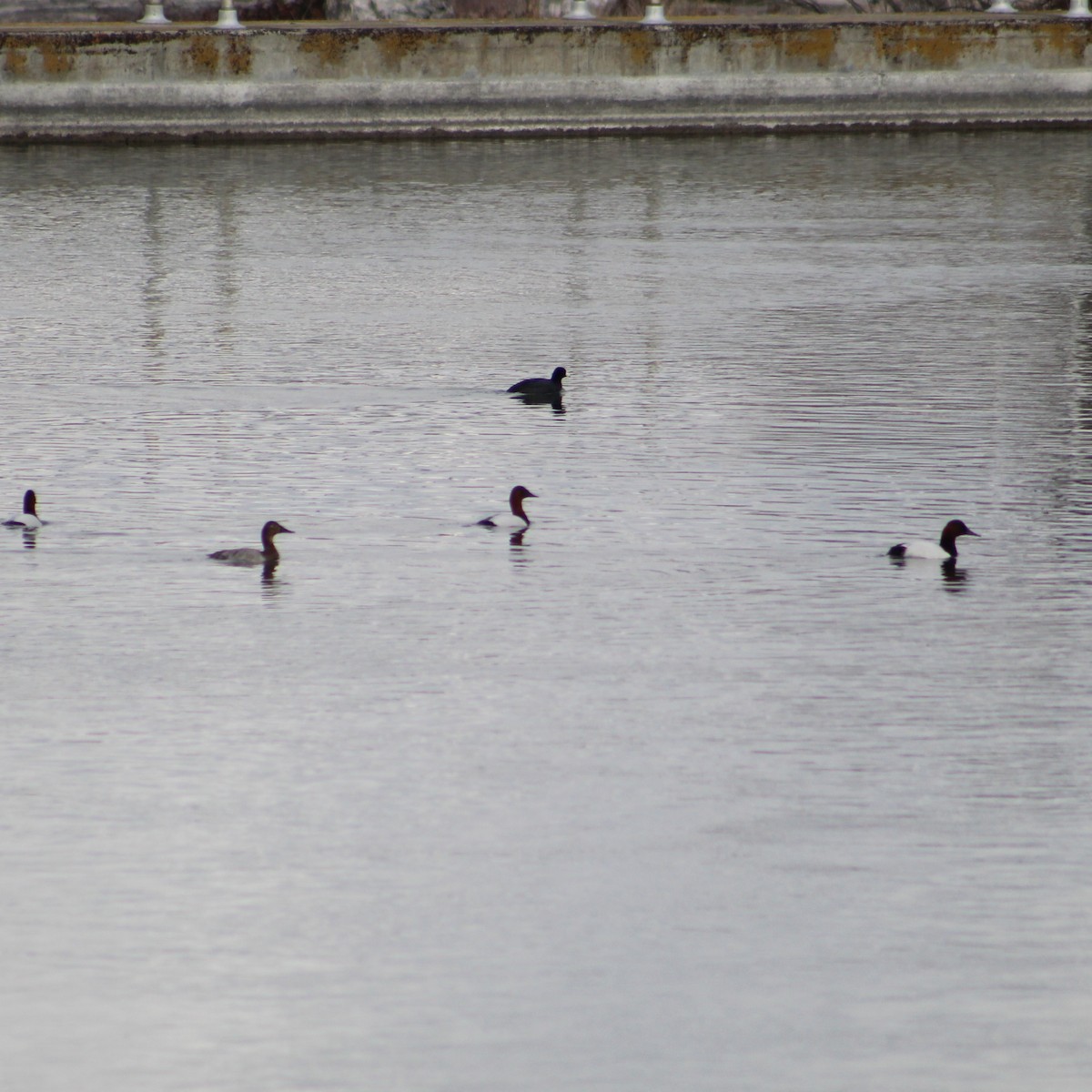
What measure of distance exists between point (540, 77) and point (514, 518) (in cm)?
3013

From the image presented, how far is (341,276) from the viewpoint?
27.5 meters

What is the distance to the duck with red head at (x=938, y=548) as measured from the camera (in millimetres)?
14242

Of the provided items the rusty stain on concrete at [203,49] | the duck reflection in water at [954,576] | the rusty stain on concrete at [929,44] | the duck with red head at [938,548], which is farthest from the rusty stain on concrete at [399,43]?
the duck reflection in water at [954,576]

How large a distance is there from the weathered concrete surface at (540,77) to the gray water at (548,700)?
1788 centimetres

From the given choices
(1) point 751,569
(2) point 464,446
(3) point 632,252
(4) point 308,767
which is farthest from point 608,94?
(4) point 308,767

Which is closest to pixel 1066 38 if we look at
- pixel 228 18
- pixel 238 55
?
pixel 238 55

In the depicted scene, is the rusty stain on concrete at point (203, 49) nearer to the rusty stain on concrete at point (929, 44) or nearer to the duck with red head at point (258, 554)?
the rusty stain on concrete at point (929, 44)

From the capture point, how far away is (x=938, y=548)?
14336mm

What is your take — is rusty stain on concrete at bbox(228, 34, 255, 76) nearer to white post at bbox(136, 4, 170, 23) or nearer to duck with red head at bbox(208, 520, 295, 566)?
white post at bbox(136, 4, 170, 23)

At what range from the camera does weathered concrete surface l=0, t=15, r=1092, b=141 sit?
42.4 m

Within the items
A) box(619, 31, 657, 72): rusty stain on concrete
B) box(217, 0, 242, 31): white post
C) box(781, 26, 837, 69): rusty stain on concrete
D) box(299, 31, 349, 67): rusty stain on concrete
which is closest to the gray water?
box(299, 31, 349, 67): rusty stain on concrete

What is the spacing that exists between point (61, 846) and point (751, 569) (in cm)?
553

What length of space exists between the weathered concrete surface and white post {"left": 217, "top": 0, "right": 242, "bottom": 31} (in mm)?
342

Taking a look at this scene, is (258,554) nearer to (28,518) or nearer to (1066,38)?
(28,518)
